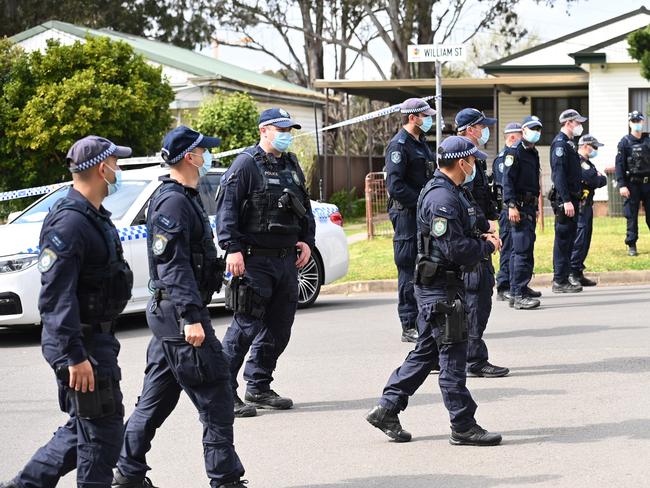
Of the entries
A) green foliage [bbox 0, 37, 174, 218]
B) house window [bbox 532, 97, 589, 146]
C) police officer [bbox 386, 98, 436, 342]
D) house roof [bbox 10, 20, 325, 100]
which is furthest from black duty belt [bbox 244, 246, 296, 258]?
house window [bbox 532, 97, 589, 146]

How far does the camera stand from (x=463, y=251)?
6.41 m

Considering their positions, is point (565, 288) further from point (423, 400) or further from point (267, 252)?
point (267, 252)

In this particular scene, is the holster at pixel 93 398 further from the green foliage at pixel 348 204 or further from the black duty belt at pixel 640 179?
the green foliage at pixel 348 204

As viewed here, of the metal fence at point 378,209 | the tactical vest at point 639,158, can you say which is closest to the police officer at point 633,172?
the tactical vest at point 639,158

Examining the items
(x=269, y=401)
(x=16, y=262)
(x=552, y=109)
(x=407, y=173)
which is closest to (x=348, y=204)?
(x=552, y=109)

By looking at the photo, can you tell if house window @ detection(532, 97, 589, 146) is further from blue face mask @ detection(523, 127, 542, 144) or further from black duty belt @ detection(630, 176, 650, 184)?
blue face mask @ detection(523, 127, 542, 144)

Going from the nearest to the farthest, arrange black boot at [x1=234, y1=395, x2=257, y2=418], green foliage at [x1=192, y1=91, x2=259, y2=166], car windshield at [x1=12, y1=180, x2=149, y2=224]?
black boot at [x1=234, y1=395, x2=257, y2=418] < car windshield at [x1=12, y1=180, x2=149, y2=224] < green foliage at [x1=192, y1=91, x2=259, y2=166]

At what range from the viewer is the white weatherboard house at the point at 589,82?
26.2m

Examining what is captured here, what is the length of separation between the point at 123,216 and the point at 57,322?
6.78m

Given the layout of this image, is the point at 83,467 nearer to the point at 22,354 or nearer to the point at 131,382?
the point at 131,382

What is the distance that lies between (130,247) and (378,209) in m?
12.3

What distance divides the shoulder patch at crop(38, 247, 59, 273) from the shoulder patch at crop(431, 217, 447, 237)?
2491 mm

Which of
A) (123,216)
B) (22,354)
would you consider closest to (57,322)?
(22,354)

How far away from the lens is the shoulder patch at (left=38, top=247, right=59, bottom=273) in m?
4.70
